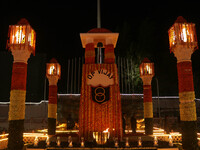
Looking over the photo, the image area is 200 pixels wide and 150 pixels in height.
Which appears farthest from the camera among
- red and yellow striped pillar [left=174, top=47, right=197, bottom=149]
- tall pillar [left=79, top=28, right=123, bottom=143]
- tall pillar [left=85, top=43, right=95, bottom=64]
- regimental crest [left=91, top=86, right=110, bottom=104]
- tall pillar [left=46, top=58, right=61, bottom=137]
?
tall pillar [left=46, top=58, right=61, bottom=137]

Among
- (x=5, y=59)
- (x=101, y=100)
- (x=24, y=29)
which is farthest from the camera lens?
(x=5, y=59)

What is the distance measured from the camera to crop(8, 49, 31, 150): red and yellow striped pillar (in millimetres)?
6887

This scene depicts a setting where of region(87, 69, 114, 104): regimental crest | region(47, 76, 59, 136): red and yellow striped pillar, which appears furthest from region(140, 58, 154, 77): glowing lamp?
region(47, 76, 59, 136): red and yellow striped pillar

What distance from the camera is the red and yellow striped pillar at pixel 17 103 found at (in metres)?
6.89

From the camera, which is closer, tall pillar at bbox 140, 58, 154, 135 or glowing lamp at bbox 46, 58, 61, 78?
tall pillar at bbox 140, 58, 154, 135

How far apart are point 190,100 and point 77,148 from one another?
14.1 feet

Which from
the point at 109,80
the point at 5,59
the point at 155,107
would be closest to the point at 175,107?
the point at 155,107

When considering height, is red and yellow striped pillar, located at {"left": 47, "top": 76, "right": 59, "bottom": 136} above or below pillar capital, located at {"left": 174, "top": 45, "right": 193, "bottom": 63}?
below

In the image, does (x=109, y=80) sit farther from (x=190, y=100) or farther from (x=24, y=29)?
(x=24, y=29)

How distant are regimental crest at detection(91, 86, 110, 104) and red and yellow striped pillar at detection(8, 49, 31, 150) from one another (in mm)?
2939

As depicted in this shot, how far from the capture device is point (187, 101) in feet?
23.3

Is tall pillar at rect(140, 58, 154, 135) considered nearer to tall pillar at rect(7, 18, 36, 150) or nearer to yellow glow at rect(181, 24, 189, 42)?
yellow glow at rect(181, 24, 189, 42)

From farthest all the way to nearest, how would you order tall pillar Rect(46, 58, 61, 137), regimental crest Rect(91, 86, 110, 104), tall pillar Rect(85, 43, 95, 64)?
tall pillar Rect(46, 58, 61, 137)
tall pillar Rect(85, 43, 95, 64)
regimental crest Rect(91, 86, 110, 104)

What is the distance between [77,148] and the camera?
20.2 feet
